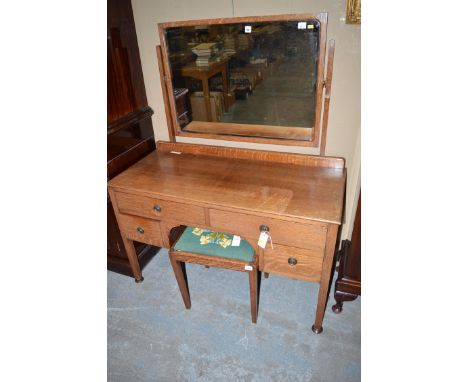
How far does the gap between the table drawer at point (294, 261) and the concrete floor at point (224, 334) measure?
42 cm

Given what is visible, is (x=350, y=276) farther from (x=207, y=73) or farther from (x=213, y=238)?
(x=207, y=73)

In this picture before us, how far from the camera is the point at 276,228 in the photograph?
123 cm

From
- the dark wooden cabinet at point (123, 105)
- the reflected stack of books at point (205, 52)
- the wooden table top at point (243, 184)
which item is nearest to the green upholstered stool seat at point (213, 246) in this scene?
the wooden table top at point (243, 184)

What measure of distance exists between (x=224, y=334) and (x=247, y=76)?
1336mm

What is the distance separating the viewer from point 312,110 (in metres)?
1.46

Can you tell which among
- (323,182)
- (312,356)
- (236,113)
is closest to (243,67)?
(236,113)

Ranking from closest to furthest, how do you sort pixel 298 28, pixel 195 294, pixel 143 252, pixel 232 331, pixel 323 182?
pixel 298 28
pixel 323 182
pixel 232 331
pixel 195 294
pixel 143 252

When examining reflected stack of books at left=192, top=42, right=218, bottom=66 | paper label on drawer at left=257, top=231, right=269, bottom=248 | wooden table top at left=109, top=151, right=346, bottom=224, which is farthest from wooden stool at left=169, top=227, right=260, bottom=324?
reflected stack of books at left=192, top=42, right=218, bottom=66

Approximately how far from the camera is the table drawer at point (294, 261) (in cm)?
125

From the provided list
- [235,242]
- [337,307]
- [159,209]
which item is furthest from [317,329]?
[159,209]

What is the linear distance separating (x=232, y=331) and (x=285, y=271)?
490mm

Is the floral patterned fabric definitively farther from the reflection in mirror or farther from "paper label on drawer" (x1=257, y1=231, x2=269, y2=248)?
the reflection in mirror

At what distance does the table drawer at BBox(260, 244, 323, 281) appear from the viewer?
125cm
